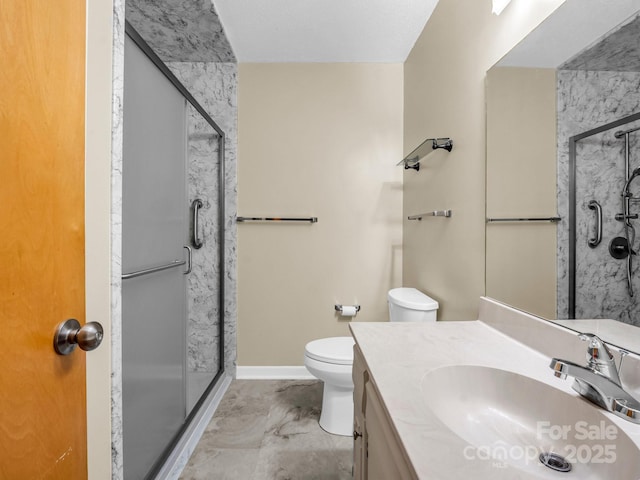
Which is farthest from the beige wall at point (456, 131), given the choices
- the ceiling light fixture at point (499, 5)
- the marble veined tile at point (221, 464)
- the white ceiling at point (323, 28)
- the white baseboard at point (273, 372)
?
the marble veined tile at point (221, 464)

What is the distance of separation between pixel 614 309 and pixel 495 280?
1.50ft

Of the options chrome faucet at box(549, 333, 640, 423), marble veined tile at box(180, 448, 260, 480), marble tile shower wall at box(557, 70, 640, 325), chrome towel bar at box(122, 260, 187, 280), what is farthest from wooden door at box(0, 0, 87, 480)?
marble tile shower wall at box(557, 70, 640, 325)

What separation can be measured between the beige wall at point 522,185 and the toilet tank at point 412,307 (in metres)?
0.45

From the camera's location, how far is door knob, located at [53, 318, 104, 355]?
2.09 feet

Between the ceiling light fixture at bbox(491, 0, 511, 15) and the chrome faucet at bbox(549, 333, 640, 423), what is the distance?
1.15m

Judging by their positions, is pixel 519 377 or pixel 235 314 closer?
pixel 519 377

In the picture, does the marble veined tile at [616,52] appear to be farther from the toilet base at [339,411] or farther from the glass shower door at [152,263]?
the toilet base at [339,411]

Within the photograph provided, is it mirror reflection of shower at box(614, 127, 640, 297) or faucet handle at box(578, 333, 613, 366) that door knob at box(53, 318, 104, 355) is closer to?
faucet handle at box(578, 333, 613, 366)

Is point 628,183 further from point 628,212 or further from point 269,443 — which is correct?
point 269,443

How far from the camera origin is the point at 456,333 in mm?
1056

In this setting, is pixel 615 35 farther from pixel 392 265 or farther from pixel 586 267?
pixel 392 265

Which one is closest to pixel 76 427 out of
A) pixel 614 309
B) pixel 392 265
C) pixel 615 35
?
pixel 614 309

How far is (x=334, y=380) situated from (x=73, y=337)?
4.23 feet

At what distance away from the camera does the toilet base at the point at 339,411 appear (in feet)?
5.60
